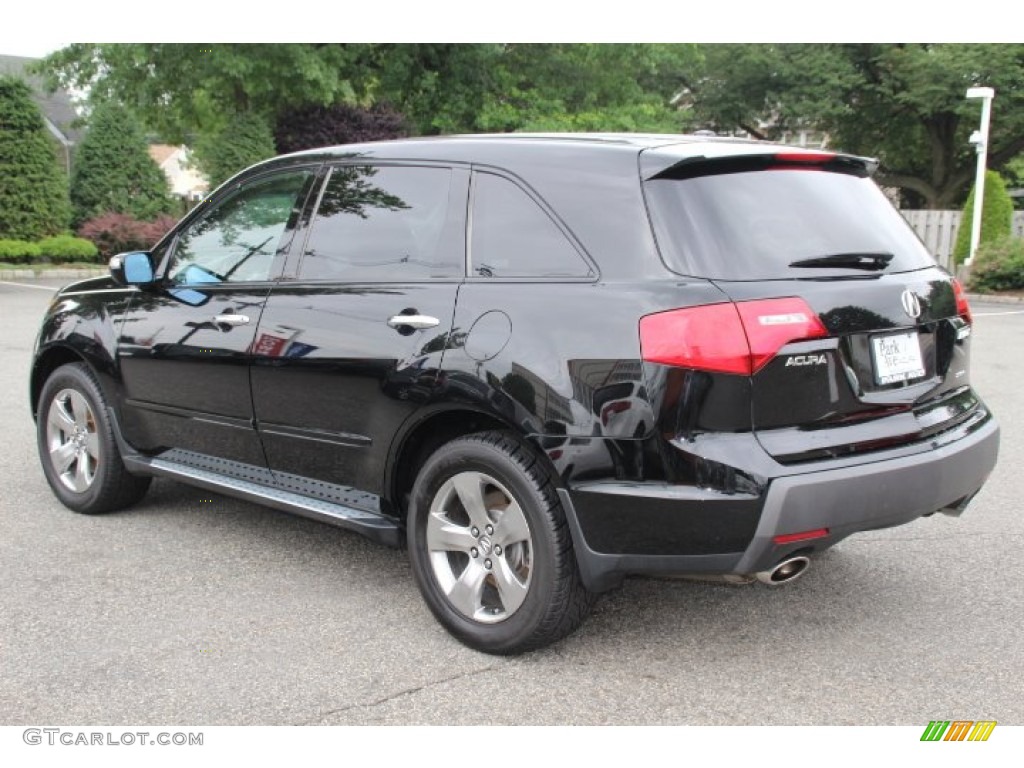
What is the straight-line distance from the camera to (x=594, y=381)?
324 cm

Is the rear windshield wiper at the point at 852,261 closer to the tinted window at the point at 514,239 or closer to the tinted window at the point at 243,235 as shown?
the tinted window at the point at 514,239

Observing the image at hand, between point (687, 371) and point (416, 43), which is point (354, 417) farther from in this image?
point (416, 43)

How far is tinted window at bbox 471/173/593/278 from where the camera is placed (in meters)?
3.50

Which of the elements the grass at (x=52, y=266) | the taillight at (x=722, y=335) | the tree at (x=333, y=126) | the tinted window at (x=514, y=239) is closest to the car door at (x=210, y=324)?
the tinted window at (x=514, y=239)

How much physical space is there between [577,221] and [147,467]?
2536 mm

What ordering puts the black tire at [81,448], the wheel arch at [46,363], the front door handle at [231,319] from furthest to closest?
the wheel arch at [46,363]
the black tire at [81,448]
the front door handle at [231,319]

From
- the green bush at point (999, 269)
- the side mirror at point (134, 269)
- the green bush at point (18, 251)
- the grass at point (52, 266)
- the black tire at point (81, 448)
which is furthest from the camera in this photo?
the green bush at point (18, 251)

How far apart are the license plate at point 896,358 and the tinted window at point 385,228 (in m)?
1.40

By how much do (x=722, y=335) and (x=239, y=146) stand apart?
23.6 m

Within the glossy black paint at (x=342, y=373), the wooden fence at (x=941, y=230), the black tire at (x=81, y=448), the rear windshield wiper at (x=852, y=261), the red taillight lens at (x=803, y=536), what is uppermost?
the rear windshield wiper at (x=852, y=261)

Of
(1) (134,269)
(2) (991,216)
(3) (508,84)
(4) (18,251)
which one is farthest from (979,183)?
(1) (134,269)

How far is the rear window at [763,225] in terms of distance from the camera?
327cm

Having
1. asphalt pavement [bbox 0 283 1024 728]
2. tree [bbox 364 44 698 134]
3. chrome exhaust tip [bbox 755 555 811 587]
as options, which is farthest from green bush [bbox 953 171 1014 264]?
chrome exhaust tip [bbox 755 555 811 587]
